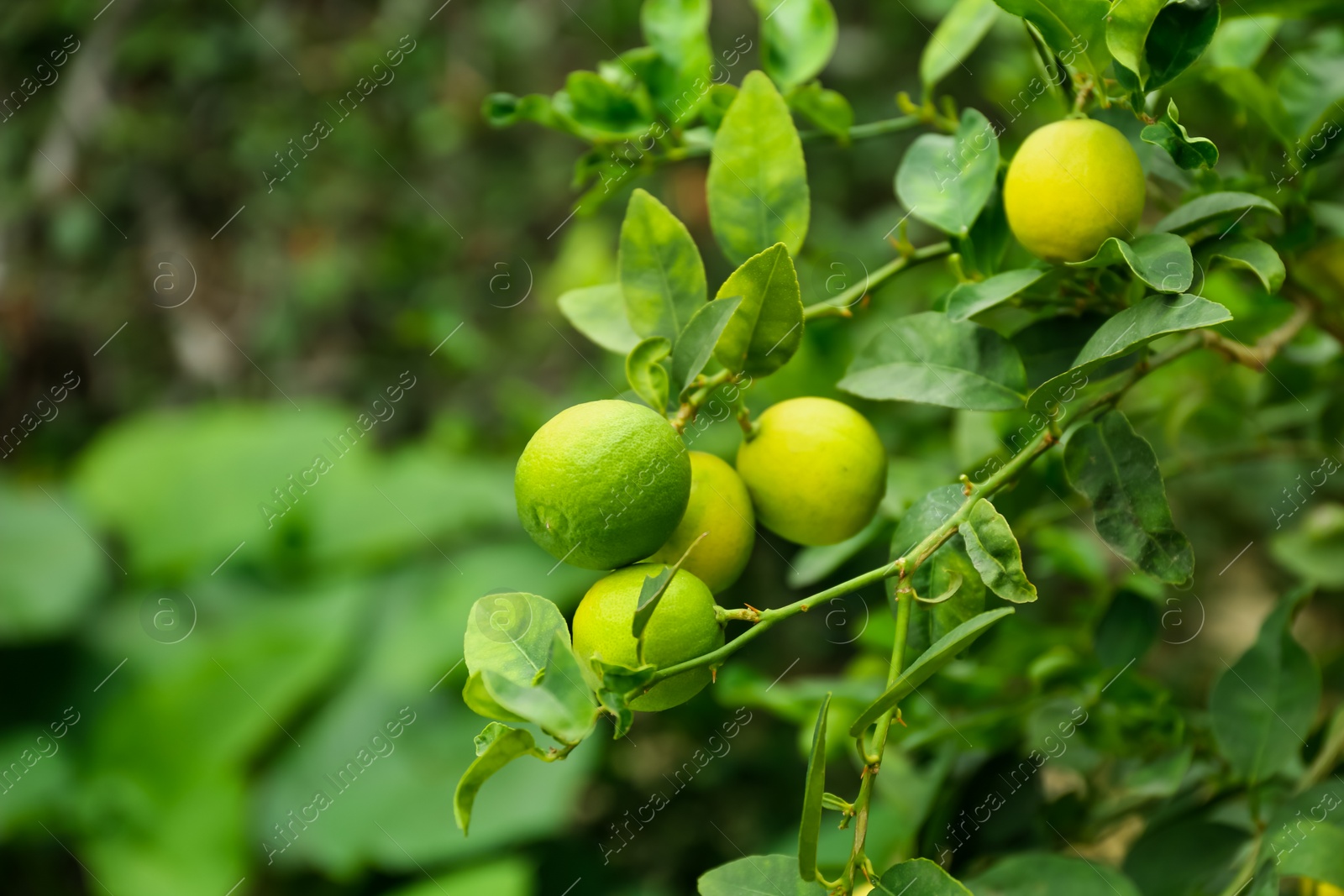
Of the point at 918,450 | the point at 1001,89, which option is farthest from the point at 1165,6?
the point at 1001,89

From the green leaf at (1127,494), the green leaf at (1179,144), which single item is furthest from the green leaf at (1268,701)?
the green leaf at (1179,144)

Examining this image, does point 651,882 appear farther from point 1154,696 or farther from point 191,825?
point 1154,696

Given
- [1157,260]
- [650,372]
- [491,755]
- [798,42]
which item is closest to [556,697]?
[491,755]

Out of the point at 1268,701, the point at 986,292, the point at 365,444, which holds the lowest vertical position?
the point at 365,444

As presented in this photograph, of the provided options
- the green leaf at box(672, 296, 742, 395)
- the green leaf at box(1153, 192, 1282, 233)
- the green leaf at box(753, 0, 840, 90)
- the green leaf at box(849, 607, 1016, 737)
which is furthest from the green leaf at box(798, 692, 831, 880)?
the green leaf at box(753, 0, 840, 90)

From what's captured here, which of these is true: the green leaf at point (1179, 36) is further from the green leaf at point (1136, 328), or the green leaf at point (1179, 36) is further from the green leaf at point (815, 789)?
the green leaf at point (815, 789)

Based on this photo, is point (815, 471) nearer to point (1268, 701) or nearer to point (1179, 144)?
point (1179, 144)

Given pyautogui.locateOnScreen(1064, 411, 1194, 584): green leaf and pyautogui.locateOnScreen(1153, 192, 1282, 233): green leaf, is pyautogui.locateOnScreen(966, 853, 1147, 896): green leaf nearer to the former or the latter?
pyautogui.locateOnScreen(1064, 411, 1194, 584): green leaf
